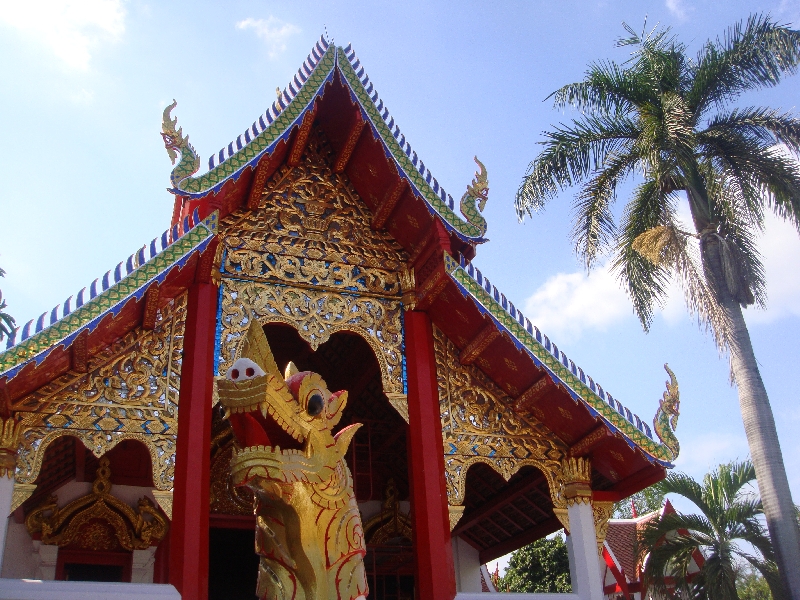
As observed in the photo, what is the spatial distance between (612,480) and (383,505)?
3245mm

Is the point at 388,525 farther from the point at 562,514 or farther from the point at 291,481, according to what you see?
Result: the point at 291,481

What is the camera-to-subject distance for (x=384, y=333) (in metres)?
7.90

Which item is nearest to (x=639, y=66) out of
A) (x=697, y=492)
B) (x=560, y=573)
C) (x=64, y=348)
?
(x=697, y=492)

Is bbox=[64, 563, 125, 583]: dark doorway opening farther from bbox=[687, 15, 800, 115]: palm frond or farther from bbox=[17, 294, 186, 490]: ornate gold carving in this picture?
bbox=[687, 15, 800, 115]: palm frond

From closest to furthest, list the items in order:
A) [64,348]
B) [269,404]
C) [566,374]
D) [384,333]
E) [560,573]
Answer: [269,404] < [64,348] < [566,374] < [384,333] < [560,573]

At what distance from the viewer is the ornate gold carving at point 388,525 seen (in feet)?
33.6

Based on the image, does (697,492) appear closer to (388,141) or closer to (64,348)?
(388,141)

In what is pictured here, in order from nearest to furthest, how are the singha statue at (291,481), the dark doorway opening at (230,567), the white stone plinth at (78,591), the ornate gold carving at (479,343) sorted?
the singha statue at (291,481) < the white stone plinth at (78,591) < the ornate gold carving at (479,343) < the dark doorway opening at (230,567)

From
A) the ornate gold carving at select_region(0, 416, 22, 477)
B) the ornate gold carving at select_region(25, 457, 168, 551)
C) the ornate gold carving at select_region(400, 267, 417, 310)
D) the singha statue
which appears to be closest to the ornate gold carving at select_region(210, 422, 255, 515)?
the ornate gold carving at select_region(25, 457, 168, 551)

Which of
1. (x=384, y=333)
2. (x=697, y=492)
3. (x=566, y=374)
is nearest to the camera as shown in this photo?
(x=566, y=374)

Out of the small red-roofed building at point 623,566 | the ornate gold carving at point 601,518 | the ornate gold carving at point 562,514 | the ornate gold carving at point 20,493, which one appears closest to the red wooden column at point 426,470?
the ornate gold carving at point 562,514

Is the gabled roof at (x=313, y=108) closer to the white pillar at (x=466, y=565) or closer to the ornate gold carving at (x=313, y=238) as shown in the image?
the ornate gold carving at (x=313, y=238)

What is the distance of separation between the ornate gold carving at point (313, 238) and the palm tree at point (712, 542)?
5577mm

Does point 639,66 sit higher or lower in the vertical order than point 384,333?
higher
